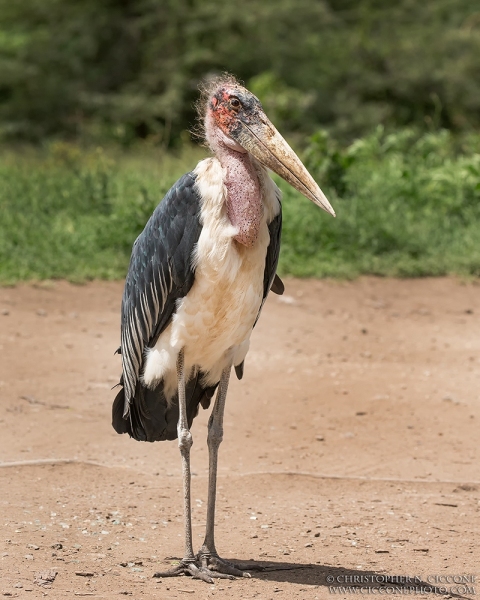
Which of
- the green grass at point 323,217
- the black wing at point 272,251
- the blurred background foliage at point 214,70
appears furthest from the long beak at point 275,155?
the blurred background foliage at point 214,70

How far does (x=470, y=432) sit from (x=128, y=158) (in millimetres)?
7912

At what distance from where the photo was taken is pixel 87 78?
607 inches

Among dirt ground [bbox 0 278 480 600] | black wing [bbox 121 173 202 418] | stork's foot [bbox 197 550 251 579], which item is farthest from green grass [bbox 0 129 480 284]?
stork's foot [bbox 197 550 251 579]

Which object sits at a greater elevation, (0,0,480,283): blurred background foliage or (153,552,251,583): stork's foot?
(0,0,480,283): blurred background foliage

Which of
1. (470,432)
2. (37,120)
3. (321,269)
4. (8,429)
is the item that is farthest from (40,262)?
(37,120)

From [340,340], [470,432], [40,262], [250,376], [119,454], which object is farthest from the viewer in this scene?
[40,262]

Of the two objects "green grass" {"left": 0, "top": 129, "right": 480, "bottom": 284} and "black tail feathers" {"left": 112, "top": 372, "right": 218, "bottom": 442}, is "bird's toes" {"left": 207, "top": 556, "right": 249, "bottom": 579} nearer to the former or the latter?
"black tail feathers" {"left": 112, "top": 372, "right": 218, "bottom": 442}

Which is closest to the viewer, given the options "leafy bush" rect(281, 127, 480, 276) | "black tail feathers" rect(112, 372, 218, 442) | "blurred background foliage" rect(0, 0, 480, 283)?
"black tail feathers" rect(112, 372, 218, 442)

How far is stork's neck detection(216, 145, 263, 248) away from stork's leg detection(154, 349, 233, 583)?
0.50 m

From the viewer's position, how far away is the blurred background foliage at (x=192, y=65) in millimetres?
14867

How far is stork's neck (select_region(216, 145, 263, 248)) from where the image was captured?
326 centimetres

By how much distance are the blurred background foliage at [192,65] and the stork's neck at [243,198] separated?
11.1 metres

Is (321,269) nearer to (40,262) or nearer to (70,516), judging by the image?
(40,262)

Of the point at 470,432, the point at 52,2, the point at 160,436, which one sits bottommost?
the point at 470,432
